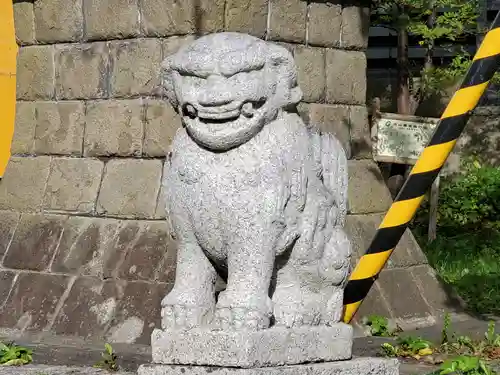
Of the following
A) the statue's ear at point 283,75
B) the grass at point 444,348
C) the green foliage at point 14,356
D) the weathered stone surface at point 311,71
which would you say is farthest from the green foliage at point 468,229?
the statue's ear at point 283,75

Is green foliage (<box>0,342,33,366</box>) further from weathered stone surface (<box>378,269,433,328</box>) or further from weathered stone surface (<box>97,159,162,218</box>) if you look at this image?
weathered stone surface (<box>378,269,433,328</box>)

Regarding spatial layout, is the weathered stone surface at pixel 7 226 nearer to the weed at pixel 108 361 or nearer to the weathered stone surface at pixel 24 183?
the weathered stone surface at pixel 24 183

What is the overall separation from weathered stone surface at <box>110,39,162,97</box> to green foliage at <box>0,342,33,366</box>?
6.52 feet

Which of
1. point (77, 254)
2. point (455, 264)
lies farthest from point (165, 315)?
point (455, 264)

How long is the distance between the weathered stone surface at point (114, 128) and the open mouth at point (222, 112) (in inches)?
117

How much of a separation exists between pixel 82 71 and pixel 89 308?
172 cm

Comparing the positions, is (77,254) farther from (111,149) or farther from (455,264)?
(455,264)

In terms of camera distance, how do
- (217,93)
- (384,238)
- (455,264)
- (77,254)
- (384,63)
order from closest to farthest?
(217,93) → (384,238) → (77,254) → (455,264) → (384,63)

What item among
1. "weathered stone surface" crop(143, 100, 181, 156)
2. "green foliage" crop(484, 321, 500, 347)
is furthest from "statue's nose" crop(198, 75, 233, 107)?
"green foliage" crop(484, 321, 500, 347)

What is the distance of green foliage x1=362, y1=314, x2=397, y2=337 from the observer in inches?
308

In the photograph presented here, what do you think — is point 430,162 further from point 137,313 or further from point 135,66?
point 135,66

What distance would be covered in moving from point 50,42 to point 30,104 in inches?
18.8

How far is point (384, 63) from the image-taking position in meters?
16.2

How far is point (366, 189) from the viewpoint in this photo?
8.66 meters
